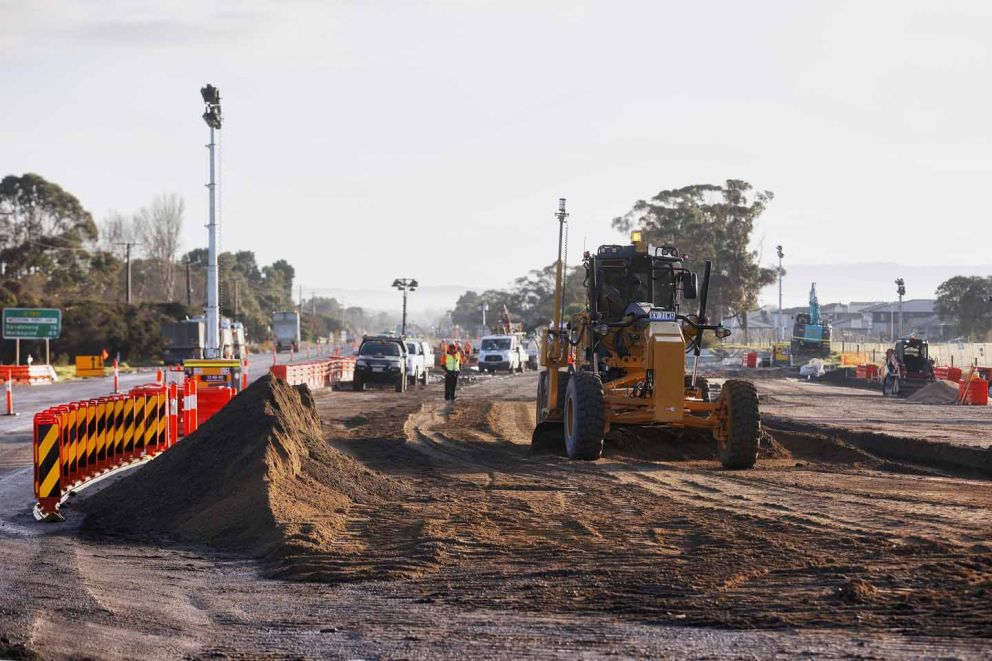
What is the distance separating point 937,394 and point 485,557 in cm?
3269

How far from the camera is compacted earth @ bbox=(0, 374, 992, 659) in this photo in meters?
6.73

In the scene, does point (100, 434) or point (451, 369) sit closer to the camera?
point (100, 434)

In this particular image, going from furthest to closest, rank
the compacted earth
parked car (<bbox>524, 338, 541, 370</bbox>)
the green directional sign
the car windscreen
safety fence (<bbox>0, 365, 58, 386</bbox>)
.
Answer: parked car (<bbox>524, 338, 541, 370</bbox>) → the green directional sign → safety fence (<bbox>0, 365, 58, 386</bbox>) → the car windscreen → the compacted earth

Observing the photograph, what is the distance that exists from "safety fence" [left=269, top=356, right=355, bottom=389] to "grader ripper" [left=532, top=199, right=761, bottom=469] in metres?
18.8

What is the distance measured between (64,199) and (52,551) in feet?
239

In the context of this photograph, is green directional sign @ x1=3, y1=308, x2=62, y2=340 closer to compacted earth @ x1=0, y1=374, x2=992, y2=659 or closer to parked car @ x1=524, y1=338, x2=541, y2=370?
parked car @ x1=524, y1=338, x2=541, y2=370

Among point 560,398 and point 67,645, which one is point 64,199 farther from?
point 67,645

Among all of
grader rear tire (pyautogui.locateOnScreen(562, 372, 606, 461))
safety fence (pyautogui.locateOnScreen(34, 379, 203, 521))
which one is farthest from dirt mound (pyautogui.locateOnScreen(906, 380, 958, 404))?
safety fence (pyautogui.locateOnScreen(34, 379, 203, 521))

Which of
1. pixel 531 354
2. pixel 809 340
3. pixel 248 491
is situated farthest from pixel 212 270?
pixel 809 340

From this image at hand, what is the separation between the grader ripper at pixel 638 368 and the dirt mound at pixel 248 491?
11.1 feet

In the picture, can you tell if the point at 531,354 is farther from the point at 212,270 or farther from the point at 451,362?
the point at 212,270

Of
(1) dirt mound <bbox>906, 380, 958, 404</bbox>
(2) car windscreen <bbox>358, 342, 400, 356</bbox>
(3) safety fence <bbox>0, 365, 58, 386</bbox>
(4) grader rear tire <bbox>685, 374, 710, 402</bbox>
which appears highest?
(2) car windscreen <bbox>358, 342, 400, 356</bbox>

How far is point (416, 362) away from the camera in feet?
→ 149

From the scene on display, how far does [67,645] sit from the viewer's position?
638 centimetres
